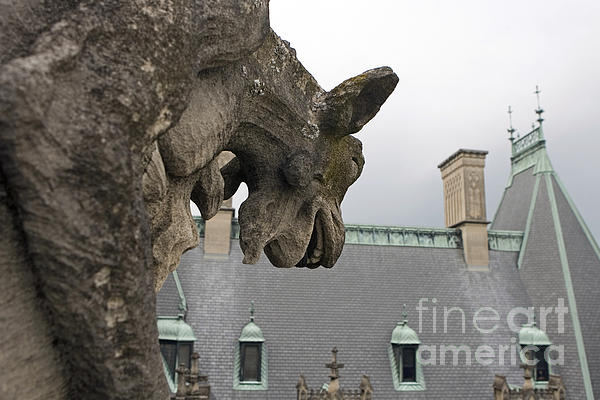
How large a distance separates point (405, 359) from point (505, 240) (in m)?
5.85

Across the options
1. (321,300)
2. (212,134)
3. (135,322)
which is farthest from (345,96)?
(321,300)

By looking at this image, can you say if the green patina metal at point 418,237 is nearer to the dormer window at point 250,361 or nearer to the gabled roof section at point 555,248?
the gabled roof section at point 555,248

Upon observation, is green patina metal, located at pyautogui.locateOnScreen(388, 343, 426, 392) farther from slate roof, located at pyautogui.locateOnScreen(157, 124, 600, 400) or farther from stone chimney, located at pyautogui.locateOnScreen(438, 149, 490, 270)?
stone chimney, located at pyautogui.locateOnScreen(438, 149, 490, 270)

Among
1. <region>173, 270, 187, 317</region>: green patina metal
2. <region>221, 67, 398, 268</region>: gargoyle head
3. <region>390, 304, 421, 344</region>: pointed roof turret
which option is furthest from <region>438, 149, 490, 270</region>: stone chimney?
<region>221, 67, 398, 268</region>: gargoyle head

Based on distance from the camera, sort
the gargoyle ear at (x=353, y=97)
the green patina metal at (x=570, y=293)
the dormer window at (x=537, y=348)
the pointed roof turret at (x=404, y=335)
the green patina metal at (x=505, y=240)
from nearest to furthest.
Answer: the gargoyle ear at (x=353, y=97)
the pointed roof turret at (x=404, y=335)
the green patina metal at (x=570, y=293)
the dormer window at (x=537, y=348)
the green patina metal at (x=505, y=240)

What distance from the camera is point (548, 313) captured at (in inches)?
638

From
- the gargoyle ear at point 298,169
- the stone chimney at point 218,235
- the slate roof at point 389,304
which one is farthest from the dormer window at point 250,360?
the gargoyle ear at point 298,169

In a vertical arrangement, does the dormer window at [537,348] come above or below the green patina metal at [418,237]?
below

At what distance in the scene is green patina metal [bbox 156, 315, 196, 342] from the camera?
12984mm

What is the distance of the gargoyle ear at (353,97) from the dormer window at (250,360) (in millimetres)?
12011

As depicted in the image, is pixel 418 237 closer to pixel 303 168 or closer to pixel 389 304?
pixel 389 304

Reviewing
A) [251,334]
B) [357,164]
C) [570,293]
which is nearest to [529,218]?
[570,293]

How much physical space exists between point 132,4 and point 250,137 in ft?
2.15

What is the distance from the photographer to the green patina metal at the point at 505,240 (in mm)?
18016
